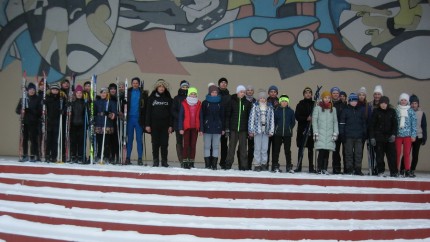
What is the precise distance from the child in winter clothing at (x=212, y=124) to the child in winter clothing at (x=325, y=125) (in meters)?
1.68

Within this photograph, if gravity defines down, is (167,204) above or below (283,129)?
below

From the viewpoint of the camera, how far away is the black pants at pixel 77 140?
9664mm

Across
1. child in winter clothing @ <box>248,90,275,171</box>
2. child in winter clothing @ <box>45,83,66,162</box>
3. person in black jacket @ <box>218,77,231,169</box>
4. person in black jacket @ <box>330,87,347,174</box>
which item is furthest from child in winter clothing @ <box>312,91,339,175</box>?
child in winter clothing @ <box>45,83,66,162</box>

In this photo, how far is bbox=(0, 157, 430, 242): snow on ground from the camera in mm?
6387

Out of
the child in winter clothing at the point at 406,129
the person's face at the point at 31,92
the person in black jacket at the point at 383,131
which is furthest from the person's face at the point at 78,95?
the child in winter clothing at the point at 406,129

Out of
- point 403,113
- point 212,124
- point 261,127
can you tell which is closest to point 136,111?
point 212,124

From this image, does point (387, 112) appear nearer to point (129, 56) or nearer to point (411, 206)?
point (411, 206)

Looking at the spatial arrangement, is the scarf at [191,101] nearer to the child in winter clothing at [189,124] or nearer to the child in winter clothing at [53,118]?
the child in winter clothing at [189,124]

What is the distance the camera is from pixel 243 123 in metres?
9.10

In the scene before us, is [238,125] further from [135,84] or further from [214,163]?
[135,84]

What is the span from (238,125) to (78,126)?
10.1 ft

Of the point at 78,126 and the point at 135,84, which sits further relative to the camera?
the point at 78,126

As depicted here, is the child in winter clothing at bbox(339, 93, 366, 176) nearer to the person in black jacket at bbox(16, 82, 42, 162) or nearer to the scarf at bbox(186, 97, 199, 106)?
the scarf at bbox(186, 97, 199, 106)

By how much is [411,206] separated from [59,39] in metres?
9.77
